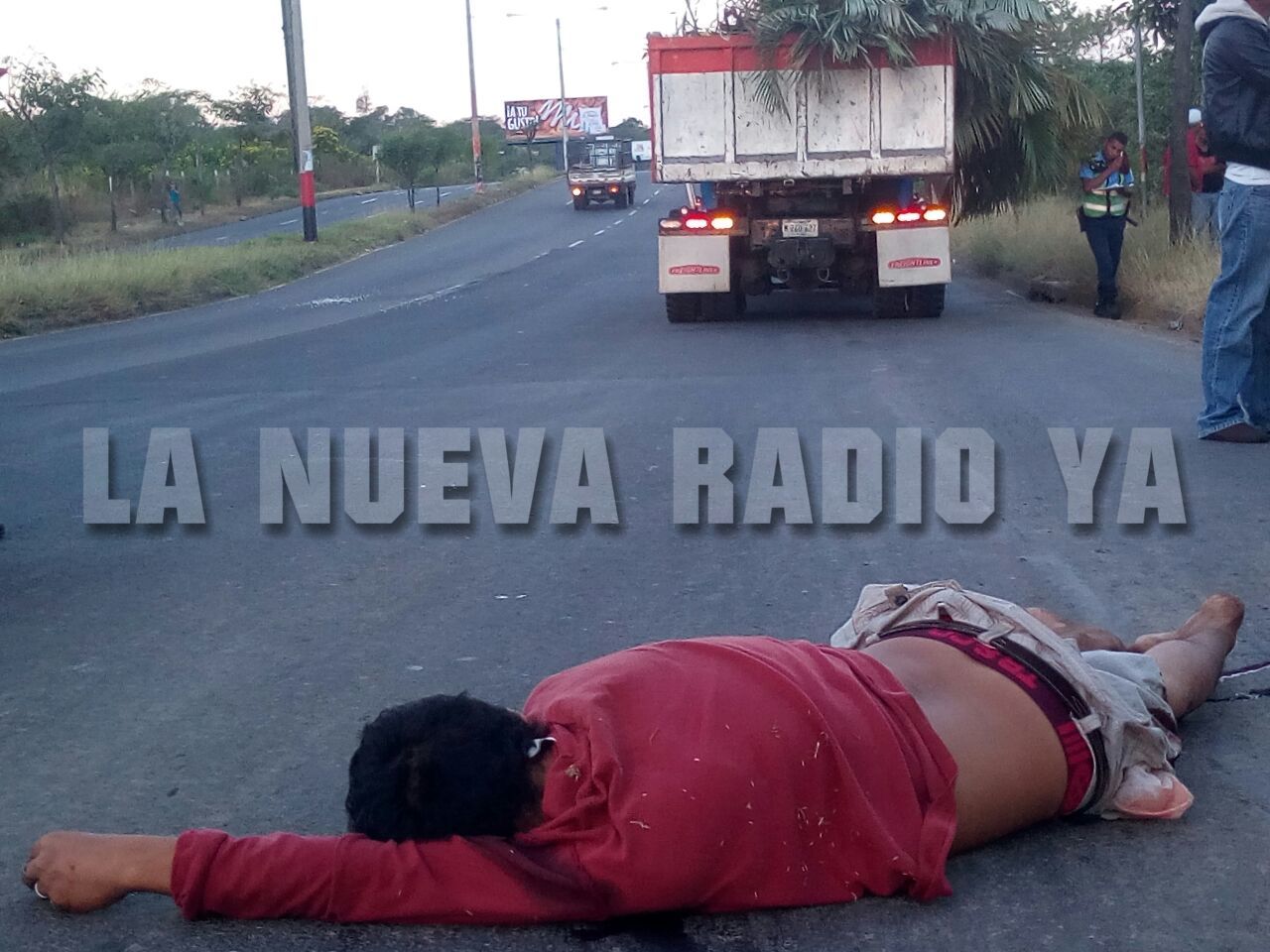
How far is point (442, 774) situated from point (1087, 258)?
583 inches

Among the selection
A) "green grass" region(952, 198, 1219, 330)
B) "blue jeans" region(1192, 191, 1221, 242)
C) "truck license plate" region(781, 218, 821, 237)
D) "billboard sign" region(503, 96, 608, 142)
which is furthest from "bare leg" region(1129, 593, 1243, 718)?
"billboard sign" region(503, 96, 608, 142)

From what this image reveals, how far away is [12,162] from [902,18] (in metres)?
34.0

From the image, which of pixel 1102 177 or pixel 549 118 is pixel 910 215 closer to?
pixel 1102 177

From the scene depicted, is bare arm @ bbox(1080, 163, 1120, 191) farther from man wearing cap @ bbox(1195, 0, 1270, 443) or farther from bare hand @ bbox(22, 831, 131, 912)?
bare hand @ bbox(22, 831, 131, 912)

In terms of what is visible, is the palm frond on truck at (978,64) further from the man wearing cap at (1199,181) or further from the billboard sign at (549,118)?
the billboard sign at (549,118)

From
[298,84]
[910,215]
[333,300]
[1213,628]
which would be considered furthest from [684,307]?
[298,84]

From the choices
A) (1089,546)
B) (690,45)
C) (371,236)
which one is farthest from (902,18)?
(371,236)

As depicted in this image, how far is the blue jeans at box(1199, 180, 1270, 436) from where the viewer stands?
24.1ft

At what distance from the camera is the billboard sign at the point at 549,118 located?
347ft

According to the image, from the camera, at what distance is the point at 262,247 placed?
1107 inches

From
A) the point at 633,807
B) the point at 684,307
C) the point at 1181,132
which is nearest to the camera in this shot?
the point at 633,807

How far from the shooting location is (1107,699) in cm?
321

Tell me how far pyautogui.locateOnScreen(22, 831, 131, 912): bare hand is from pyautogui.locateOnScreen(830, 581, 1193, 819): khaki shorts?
1.74 meters

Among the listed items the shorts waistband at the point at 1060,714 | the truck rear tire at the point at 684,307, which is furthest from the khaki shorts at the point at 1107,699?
the truck rear tire at the point at 684,307
